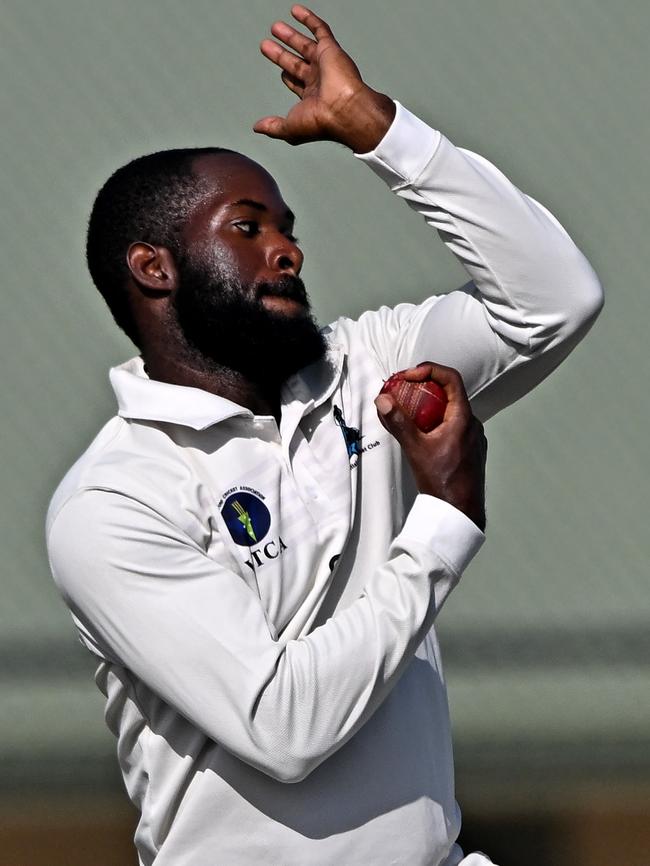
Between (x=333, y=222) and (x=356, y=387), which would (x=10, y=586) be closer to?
(x=333, y=222)

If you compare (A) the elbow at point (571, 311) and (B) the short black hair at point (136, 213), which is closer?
(A) the elbow at point (571, 311)

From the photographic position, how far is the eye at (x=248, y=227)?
5.48 feet

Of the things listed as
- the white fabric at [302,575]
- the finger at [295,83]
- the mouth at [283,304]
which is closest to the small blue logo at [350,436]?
the white fabric at [302,575]

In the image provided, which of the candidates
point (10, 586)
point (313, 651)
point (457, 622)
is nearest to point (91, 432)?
point (10, 586)

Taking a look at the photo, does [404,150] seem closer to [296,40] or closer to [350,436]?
[296,40]

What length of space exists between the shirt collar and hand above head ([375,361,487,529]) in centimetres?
17

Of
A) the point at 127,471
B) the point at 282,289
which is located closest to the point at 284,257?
the point at 282,289

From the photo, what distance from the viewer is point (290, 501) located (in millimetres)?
1586

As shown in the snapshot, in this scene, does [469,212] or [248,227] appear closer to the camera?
[469,212]

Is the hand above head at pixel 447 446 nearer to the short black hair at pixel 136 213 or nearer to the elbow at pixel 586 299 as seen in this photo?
the elbow at pixel 586 299

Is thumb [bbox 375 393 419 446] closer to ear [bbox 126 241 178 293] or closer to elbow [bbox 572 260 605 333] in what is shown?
elbow [bbox 572 260 605 333]

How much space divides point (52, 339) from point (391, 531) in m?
2.01

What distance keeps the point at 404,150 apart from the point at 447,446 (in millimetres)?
317

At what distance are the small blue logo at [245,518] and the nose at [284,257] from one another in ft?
0.87
